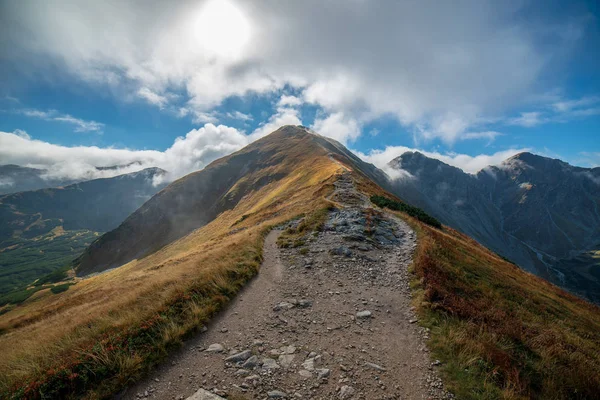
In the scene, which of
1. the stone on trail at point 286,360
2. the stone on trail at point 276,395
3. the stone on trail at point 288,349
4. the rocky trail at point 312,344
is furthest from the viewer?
the stone on trail at point 288,349

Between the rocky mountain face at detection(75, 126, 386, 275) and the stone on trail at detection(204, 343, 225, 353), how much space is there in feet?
350

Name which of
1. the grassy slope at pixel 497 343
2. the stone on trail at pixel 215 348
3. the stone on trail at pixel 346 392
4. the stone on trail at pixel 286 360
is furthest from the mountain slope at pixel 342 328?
the stone on trail at pixel 286 360

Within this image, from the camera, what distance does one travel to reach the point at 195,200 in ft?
490

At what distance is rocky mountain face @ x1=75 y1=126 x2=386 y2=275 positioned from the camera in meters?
125

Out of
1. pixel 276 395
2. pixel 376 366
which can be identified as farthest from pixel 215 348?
pixel 376 366

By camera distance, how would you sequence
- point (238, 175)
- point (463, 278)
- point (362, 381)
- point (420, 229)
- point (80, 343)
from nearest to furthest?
point (362, 381), point (80, 343), point (463, 278), point (420, 229), point (238, 175)

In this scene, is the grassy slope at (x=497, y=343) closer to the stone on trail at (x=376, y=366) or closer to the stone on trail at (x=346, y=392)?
the stone on trail at (x=376, y=366)

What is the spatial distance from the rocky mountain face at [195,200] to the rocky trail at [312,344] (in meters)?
101

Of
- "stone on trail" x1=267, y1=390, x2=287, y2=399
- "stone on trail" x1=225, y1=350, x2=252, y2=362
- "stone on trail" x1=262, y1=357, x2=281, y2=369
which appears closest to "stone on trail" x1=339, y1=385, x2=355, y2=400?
"stone on trail" x1=267, y1=390, x2=287, y2=399

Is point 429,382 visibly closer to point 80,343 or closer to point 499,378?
point 499,378

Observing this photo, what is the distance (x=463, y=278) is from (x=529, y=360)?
797cm

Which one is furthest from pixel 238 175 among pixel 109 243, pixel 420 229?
pixel 420 229

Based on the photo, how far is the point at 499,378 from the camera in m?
8.51

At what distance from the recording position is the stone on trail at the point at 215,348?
30.4ft
